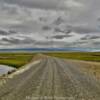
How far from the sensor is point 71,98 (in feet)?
59.4

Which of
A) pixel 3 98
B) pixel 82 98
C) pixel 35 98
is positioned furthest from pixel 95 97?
pixel 3 98

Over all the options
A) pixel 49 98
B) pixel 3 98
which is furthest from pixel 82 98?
pixel 3 98

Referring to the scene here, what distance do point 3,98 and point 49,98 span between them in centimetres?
317

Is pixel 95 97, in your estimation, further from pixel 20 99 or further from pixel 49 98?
pixel 20 99

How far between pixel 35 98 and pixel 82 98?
127 inches

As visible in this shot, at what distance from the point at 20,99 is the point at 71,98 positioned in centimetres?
343

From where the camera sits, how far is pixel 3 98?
18.2 m

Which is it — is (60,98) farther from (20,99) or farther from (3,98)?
(3,98)

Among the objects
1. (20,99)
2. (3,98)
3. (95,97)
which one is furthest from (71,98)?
(3,98)

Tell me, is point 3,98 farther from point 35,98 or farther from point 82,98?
point 82,98

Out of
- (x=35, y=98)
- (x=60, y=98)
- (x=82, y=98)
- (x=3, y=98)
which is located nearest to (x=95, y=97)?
(x=82, y=98)

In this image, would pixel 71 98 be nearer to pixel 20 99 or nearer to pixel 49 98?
pixel 49 98

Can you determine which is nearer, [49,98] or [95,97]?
[49,98]

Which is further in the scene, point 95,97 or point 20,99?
point 95,97
